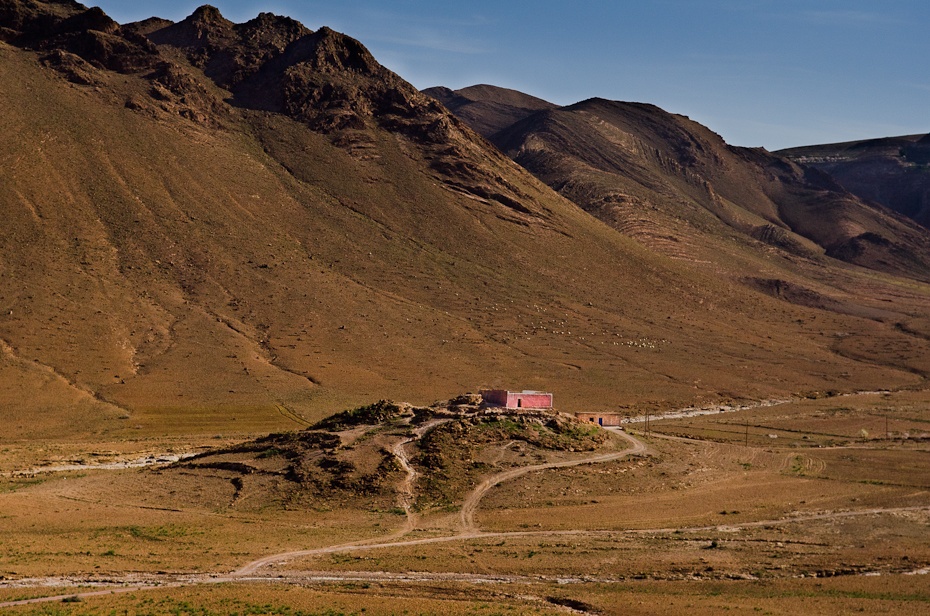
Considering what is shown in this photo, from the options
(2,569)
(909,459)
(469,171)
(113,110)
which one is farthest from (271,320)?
(2,569)

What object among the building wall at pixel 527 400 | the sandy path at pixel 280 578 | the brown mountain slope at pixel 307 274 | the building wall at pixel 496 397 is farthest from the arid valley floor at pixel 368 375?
the building wall at pixel 527 400

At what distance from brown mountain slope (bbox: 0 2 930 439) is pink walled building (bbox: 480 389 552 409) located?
29903mm

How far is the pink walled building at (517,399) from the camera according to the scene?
2864 inches

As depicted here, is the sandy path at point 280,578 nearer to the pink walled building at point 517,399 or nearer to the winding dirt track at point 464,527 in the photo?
the winding dirt track at point 464,527

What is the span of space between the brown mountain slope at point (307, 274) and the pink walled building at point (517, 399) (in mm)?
A: 29903

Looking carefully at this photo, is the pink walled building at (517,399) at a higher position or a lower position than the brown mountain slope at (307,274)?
lower

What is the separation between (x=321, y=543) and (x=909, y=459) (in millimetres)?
47507

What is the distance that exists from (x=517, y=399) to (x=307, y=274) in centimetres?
6895

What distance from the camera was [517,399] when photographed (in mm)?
74000

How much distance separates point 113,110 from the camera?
514 feet

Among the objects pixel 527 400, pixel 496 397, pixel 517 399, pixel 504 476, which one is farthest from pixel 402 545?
pixel 527 400

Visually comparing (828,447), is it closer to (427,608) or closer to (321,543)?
(321,543)

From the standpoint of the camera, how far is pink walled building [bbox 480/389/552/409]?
7275cm

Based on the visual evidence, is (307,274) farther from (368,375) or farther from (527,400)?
(527,400)
